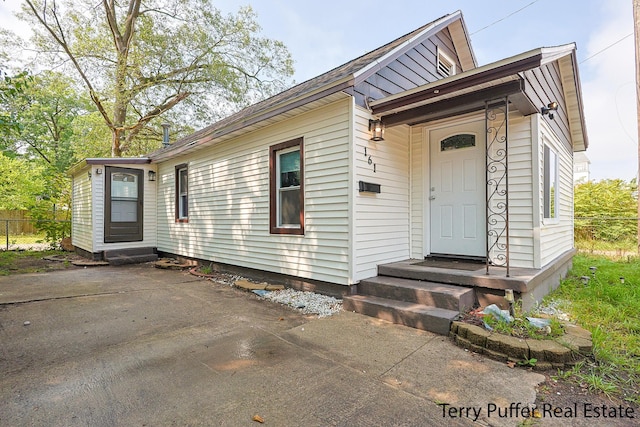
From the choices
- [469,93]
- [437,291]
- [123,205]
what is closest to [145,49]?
[123,205]

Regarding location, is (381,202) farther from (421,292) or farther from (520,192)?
(520,192)

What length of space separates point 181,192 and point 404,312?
6761 mm

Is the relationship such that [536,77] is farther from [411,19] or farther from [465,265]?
[411,19]

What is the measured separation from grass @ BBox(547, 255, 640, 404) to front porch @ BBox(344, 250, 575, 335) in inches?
20.0

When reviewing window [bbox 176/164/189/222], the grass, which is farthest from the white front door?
window [bbox 176/164/189/222]

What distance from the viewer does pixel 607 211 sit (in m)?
10.2

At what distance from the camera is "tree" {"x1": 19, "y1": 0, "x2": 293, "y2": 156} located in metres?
12.7

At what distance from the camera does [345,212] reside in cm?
425

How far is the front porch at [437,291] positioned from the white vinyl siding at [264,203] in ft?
1.82

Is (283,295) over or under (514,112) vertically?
under

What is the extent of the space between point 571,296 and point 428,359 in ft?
11.0

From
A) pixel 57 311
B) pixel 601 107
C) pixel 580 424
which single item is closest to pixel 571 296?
pixel 580 424

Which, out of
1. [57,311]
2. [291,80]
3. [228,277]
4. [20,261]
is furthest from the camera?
[291,80]

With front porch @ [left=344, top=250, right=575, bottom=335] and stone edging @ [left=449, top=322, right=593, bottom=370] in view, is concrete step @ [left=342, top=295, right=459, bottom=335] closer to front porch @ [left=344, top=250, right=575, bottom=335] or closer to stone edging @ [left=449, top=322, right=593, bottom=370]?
front porch @ [left=344, top=250, right=575, bottom=335]
